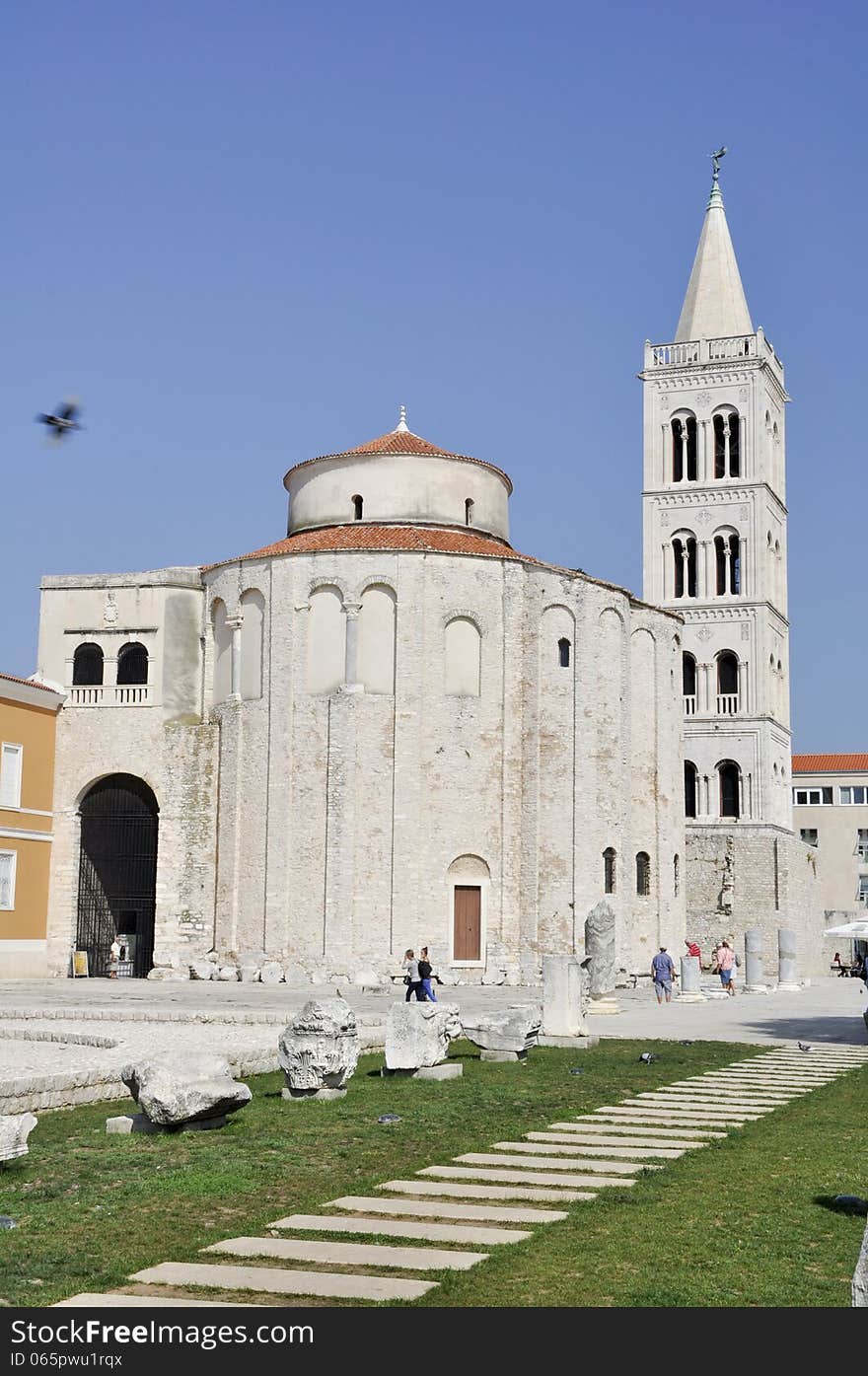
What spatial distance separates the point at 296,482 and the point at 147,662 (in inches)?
280

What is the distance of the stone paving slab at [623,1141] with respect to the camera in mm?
9844

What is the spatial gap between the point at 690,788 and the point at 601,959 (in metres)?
29.9

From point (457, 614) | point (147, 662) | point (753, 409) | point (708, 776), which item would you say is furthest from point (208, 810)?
point (753, 409)

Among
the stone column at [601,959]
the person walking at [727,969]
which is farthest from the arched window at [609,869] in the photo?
the stone column at [601,959]

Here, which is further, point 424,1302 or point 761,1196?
point 761,1196

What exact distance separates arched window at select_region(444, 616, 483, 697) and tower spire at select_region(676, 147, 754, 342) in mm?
23934

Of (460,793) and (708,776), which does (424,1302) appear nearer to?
(460,793)

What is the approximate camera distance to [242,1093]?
11.0m

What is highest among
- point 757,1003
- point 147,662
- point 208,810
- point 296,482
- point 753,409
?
point 753,409

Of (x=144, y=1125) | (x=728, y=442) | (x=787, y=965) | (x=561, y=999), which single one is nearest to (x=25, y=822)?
(x=787, y=965)

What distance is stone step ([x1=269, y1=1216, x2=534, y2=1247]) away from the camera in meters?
6.98

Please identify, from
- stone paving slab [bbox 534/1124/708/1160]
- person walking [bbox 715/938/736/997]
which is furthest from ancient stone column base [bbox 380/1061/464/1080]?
person walking [bbox 715/938/736/997]

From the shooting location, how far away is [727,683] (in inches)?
2239

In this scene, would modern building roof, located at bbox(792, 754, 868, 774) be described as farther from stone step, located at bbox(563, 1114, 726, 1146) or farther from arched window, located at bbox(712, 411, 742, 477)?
stone step, located at bbox(563, 1114, 726, 1146)
